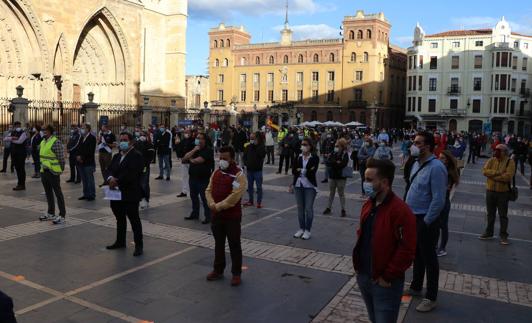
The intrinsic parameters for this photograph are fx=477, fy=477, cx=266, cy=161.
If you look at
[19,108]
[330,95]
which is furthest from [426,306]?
[330,95]

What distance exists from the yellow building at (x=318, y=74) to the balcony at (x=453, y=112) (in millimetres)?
8588

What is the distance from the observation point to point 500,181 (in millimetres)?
8031

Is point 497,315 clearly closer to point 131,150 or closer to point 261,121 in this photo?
point 131,150

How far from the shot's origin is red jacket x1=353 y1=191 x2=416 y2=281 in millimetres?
3416

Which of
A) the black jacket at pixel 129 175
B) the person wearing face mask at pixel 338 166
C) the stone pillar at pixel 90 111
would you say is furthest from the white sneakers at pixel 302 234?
the stone pillar at pixel 90 111

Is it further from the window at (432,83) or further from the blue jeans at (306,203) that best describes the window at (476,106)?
the blue jeans at (306,203)

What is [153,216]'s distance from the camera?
9688mm

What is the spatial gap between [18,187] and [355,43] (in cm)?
5972

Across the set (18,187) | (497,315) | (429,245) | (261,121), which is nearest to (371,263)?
(429,245)

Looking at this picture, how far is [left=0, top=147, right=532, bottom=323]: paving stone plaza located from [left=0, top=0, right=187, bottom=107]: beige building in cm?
1965

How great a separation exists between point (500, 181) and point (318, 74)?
63131mm

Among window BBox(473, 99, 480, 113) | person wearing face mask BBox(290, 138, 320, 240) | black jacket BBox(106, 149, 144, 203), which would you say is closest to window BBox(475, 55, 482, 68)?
window BBox(473, 99, 480, 113)

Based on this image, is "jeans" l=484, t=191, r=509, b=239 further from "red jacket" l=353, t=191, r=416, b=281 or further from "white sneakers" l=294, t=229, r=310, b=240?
"red jacket" l=353, t=191, r=416, b=281

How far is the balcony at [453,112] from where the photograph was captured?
61.7 meters
